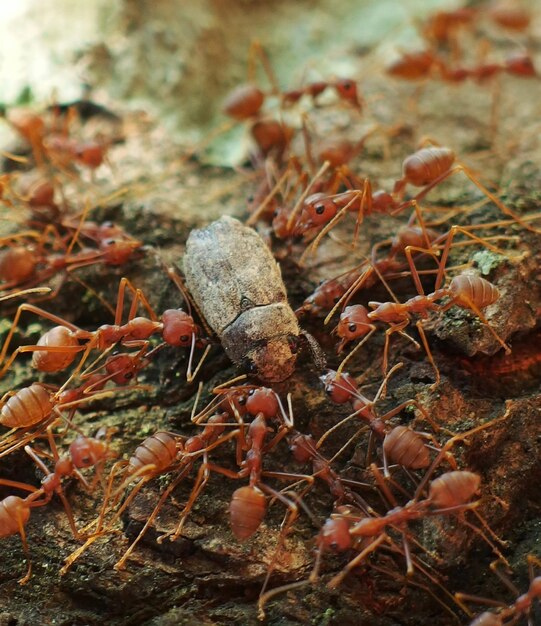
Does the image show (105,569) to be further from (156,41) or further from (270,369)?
(156,41)

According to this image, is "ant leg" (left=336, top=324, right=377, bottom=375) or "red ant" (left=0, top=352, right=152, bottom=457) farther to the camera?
"ant leg" (left=336, top=324, right=377, bottom=375)

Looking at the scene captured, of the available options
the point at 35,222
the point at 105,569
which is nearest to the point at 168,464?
the point at 105,569

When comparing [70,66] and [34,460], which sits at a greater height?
[70,66]

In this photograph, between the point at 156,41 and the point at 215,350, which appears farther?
the point at 156,41

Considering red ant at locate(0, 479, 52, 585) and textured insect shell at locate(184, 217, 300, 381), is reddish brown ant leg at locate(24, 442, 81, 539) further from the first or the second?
textured insect shell at locate(184, 217, 300, 381)

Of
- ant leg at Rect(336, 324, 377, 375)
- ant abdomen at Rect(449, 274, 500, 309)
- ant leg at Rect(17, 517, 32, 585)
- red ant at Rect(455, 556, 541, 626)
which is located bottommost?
red ant at Rect(455, 556, 541, 626)

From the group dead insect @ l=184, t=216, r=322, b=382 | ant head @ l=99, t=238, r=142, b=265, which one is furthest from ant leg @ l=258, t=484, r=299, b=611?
ant head @ l=99, t=238, r=142, b=265

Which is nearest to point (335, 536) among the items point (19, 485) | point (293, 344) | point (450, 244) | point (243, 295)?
point (293, 344)

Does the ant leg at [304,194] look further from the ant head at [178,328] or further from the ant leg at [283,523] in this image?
the ant leg at [283,523]
